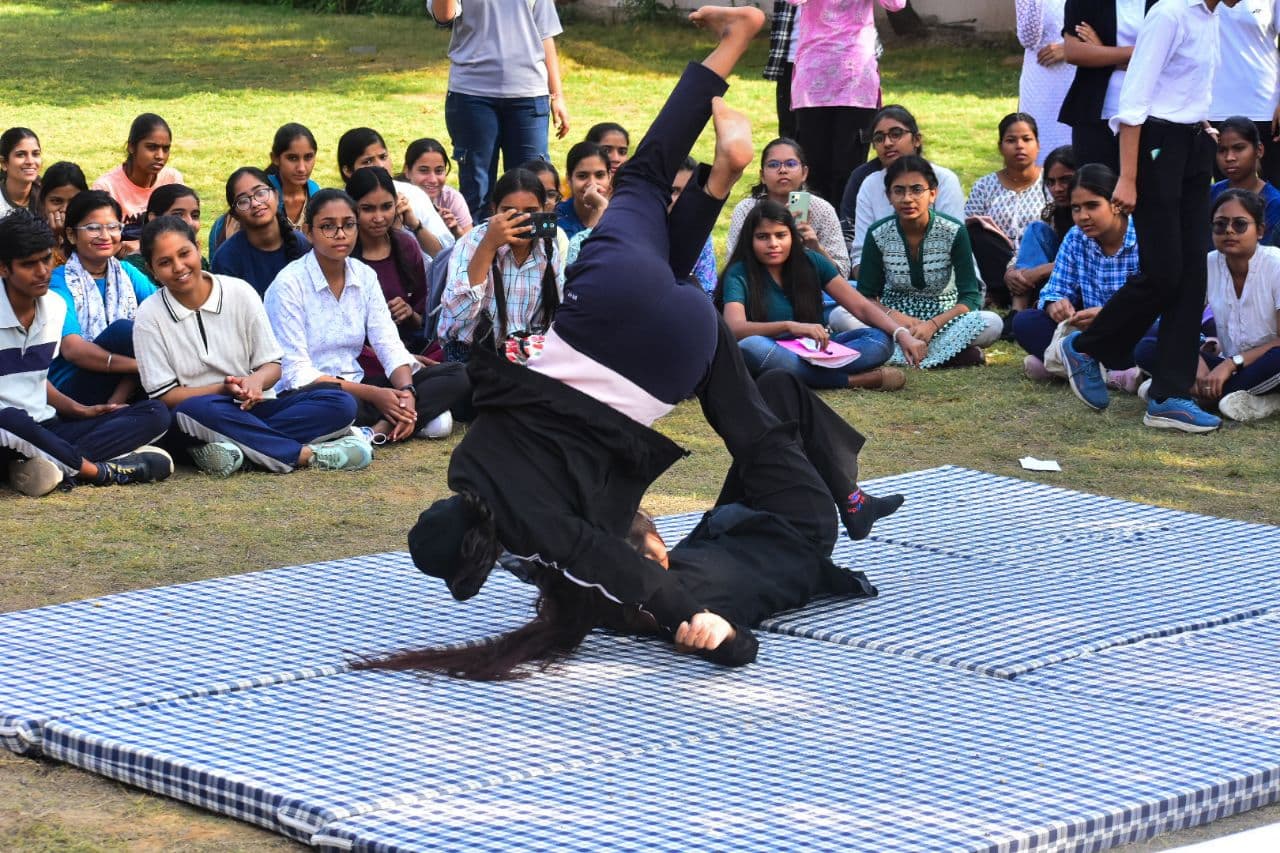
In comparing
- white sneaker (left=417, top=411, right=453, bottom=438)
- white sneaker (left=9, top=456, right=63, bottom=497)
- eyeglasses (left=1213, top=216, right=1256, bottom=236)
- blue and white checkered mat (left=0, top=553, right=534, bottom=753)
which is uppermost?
eyeglasses (left=1213, top=216, right=1256, bottom=236)

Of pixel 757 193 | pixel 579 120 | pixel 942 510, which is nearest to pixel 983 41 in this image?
pixel 579 120

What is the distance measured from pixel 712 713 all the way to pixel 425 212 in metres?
4.11

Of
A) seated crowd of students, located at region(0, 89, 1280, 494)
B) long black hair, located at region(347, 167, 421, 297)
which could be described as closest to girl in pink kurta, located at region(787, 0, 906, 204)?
seated crowd of students, located at region(0, 89, 1280, 494)

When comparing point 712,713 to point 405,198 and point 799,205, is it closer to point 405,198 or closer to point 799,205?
point 405,198

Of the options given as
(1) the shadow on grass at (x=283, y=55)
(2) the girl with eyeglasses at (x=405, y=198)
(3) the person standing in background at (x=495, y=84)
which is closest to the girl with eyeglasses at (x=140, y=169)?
(2) the girl with eyeglasses at (x=405, y=198)

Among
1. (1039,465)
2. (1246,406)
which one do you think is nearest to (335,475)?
(1039,465)

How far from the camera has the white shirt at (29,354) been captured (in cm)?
527

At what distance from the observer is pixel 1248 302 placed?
612 cm

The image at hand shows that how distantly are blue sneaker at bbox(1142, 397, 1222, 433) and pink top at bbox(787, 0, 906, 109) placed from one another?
255 cm

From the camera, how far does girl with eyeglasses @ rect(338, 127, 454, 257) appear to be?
6.89 metres

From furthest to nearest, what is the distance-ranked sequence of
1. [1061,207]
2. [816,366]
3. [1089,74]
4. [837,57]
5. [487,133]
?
1. [837,57]
2. [1061,207]
3. [487,133]
4. [1089,74]
5. [816,366]

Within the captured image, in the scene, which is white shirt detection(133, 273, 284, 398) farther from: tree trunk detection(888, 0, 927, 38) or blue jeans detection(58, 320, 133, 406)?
tree trunk detection(888, 0, 927, 38)

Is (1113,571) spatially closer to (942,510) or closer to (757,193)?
(942,510)

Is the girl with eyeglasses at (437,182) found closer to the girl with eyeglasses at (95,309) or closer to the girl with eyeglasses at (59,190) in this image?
the girl with eyeglasses at (59,190)
